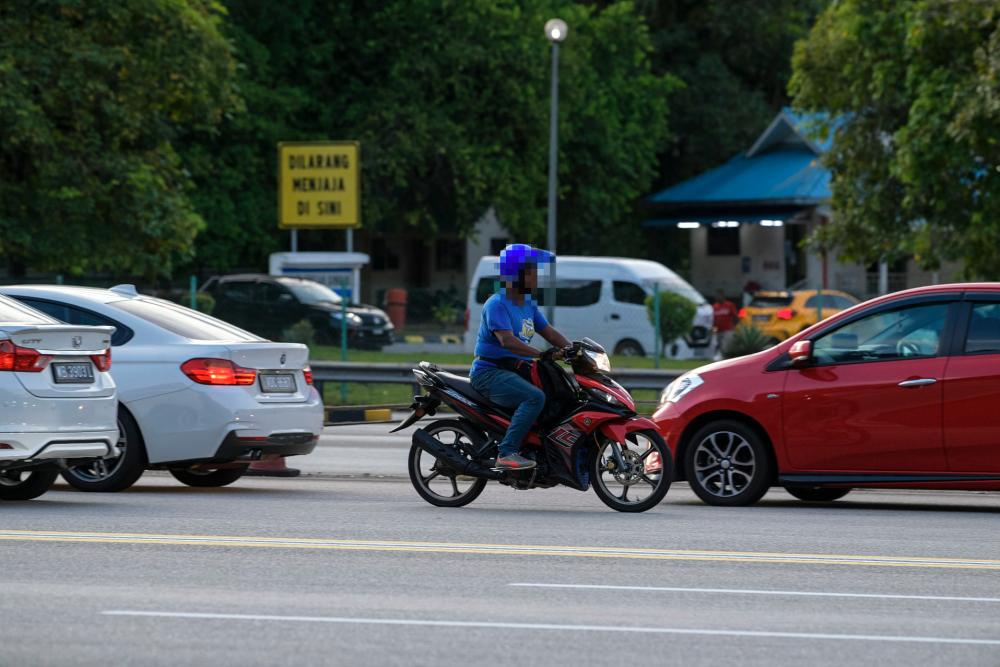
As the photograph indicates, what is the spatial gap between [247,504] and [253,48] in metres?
34.1

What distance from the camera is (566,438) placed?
11.7 meters

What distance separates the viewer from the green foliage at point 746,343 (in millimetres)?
28078

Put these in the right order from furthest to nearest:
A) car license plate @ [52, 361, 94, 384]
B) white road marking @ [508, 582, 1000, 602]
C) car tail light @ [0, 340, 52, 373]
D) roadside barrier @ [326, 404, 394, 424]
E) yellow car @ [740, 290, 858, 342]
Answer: yellow car @ [740, 290, 858, 342] < roadside barrier @ [326, 404, 394, 424] < car license plate @ [52, 361, 94, 384] < car tail light @ [0, 340, 52, 373] < white road marking @ [508, 582, 1000, 602]

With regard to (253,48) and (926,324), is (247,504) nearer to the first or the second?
(926,324)

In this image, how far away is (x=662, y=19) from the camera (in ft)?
204

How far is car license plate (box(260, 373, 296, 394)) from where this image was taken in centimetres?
1281

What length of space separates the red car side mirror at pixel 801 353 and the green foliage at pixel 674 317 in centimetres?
1718

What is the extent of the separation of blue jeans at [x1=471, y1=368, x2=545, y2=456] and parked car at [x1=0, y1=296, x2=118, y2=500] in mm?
2457

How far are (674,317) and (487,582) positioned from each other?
21.6 metres

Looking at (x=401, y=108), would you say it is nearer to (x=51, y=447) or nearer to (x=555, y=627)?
(x=51, y=447)

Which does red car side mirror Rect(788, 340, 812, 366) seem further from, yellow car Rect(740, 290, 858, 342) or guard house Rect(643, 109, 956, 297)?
guard house Rect(643, 109, 956, 297)

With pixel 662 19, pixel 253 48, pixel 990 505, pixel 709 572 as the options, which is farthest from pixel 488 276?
pixel 662 19

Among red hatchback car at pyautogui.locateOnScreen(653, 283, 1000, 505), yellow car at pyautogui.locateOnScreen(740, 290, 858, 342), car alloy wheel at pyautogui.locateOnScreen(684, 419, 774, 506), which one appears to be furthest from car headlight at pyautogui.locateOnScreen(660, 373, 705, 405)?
yellow car at pyautogui.locateOnScreen(740, 290, 858, 342)

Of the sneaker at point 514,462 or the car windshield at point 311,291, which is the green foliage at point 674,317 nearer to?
the car windshield at point 311,291
